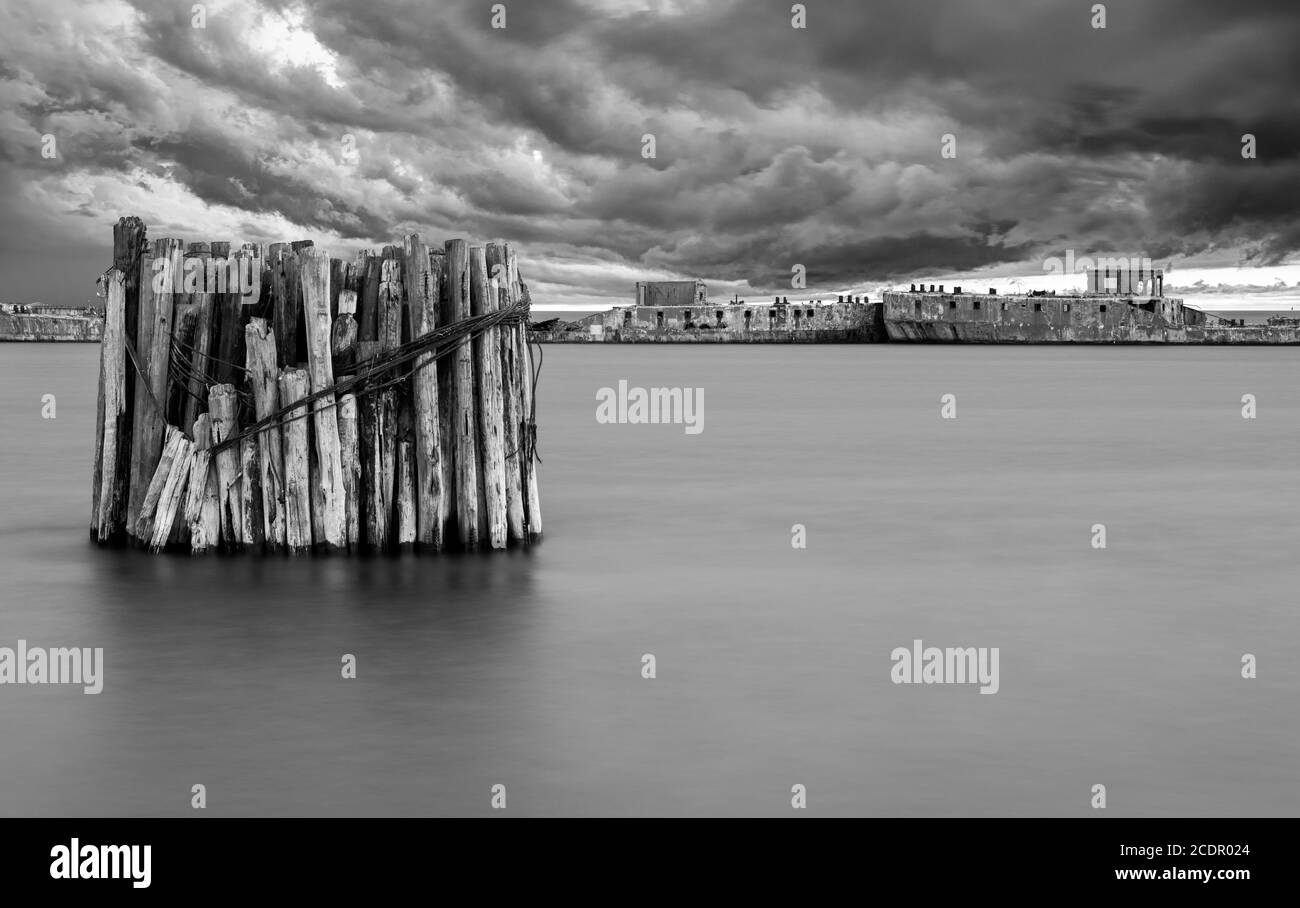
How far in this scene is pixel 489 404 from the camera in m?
15.3

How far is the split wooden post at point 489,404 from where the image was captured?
15.3 m

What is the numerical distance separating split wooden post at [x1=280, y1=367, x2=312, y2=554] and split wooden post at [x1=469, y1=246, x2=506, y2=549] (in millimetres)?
1742

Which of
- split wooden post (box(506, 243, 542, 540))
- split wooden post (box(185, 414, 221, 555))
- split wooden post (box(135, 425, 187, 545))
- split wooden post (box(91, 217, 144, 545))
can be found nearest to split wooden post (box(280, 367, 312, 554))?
split wooden post (box(185, 414, 221, 555))

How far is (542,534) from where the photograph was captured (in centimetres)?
1822

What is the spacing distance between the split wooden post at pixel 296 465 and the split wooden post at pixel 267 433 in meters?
0.08

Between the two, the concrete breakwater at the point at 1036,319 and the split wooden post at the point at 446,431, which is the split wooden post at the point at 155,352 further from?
the concrete breakwater at the point at 1036,319

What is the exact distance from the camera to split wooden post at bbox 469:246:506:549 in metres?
15.3

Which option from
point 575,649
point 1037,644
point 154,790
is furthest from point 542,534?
point 154,790

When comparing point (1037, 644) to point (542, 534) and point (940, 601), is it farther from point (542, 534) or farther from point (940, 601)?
point (542, 534)

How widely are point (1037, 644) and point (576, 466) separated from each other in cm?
1660

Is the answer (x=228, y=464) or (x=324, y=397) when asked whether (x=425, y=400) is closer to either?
(x=324, y=397)

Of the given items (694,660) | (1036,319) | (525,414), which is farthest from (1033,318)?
(694,660)

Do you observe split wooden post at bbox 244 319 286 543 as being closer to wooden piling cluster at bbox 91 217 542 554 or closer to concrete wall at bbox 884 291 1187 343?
wooden piling cluster at bbox 91 217 542 554

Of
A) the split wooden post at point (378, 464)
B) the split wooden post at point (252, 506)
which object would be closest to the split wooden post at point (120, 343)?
the split wooden post at point (252, 506)
